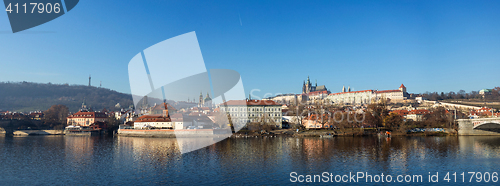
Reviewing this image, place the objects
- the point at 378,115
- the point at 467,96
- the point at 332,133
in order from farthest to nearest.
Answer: the point at 467,96 → the point at 378,115 → the point at 332,133

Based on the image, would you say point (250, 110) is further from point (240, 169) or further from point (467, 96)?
point (467, 96)

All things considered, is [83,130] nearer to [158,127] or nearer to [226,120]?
[158,127]

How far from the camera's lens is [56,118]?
2830 inches

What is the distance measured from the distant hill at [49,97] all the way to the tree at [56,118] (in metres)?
48.7

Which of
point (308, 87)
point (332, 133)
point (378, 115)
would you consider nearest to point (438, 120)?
point (378, 115)

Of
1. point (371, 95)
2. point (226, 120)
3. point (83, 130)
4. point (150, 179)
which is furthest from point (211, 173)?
point (371, 95)

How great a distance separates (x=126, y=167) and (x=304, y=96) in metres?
136

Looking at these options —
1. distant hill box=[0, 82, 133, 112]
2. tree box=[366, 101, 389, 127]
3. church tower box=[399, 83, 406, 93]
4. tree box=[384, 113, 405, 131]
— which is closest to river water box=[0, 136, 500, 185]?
tree box=[384, 113, 405, 131]

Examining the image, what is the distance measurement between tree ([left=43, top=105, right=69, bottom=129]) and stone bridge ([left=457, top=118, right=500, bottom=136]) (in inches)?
2966

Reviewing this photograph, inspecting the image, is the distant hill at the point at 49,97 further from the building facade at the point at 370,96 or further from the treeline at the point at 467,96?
the treeline at the point at 467,96

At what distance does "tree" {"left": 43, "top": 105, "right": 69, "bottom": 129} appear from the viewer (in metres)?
66.7

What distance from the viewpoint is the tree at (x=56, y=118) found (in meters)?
66.7

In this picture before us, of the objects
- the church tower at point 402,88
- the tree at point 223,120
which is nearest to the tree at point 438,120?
the tree at point 223,120

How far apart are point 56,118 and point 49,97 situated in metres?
82.0
